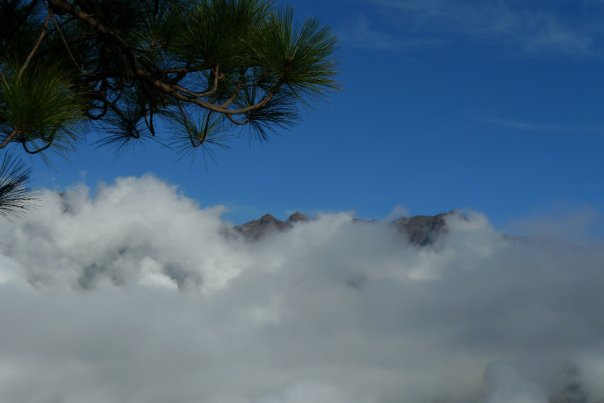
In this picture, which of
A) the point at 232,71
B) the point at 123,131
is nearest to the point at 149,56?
the point at 232,71

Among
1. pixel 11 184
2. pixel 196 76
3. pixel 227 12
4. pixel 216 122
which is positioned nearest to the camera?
pixel 11 184

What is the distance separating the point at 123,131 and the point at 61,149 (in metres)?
1.04

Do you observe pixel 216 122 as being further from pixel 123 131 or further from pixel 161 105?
pixel 123 131

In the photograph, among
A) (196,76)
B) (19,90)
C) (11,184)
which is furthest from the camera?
(196,76)

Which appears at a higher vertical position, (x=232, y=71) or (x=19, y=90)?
(x=232, y=71)

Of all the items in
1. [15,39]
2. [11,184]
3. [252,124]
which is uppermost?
[15,39]

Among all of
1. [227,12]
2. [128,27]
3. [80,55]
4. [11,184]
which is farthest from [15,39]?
[227,12]

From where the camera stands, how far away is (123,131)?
501 centimetres

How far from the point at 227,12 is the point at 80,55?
3.26 feet

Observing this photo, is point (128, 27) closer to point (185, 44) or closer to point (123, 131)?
point (185, 44)

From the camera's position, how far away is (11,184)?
3.85 metres

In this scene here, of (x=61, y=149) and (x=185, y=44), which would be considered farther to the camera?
(x=185, y=44)

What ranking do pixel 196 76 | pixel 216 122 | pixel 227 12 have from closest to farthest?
pixel 227 12 → pixel 196 76 → pixel 216 122

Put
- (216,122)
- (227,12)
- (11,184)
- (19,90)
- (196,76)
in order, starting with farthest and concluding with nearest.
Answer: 1. (216,122)
2. (196,76)
3. (227,12)
4. (11,184)
5. (19,90)
